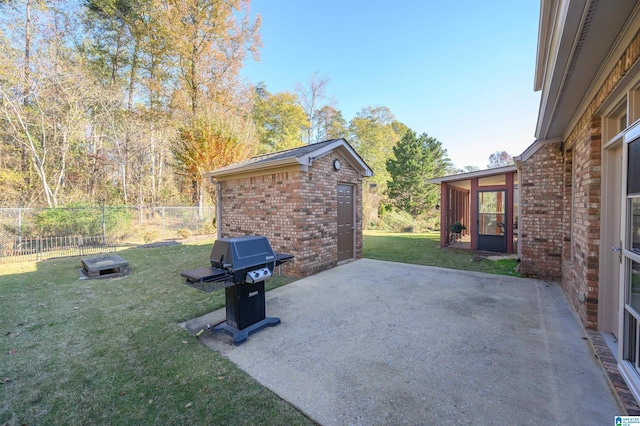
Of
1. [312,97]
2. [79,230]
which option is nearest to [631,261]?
[79,230]

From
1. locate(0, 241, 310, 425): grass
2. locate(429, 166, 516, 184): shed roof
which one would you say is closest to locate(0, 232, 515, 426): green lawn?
locate(0, 241, 310, 425): grass

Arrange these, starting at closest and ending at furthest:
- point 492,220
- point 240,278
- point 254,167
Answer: point 240,278
point 254,167
point 492,220

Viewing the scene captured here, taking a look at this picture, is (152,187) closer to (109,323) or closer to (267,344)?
(109,323)

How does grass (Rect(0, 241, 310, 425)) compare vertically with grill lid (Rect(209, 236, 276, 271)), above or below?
below

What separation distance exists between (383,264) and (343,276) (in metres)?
1.66

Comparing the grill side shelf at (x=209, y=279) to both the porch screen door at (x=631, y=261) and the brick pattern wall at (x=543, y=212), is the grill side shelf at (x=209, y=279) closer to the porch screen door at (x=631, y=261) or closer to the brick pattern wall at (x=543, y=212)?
the porch screen door at (x=631, y=261)

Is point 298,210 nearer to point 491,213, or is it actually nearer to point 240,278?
point 240,278

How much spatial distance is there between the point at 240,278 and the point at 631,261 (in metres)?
3.53

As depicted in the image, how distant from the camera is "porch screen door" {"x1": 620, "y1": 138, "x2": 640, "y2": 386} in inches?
78.2

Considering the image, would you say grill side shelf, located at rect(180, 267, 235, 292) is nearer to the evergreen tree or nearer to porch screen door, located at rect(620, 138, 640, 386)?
porch screen door, located at rect(620, 138, 640, 386)

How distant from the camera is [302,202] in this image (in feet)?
19.0

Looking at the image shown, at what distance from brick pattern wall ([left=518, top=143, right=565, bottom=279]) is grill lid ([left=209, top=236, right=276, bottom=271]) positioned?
574 centimetres

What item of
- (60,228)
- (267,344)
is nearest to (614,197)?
(267,344)

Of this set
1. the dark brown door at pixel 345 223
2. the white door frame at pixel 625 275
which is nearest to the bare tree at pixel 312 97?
the dark brown door at pixel 345 223
